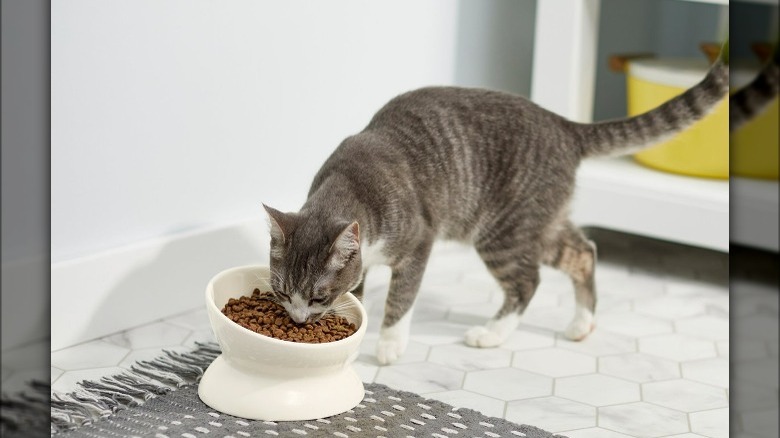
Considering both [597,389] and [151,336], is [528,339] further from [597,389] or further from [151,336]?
[151,336]

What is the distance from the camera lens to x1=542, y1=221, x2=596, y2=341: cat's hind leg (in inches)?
88.6

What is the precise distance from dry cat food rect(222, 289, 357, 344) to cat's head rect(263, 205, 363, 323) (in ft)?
0.08

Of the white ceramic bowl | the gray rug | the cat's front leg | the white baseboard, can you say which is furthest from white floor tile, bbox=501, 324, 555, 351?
the white baseboard

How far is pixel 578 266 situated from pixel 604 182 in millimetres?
535

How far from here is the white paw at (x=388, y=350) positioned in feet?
6.72

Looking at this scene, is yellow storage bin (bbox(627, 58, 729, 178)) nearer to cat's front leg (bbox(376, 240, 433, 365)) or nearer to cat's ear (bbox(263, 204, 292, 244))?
cat's front leg (bbox(376, 240, 433, 365))

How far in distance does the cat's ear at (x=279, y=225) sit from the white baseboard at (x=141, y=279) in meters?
0.50

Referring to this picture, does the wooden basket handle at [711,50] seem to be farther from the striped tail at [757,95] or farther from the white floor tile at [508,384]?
the striped tail at [757,95]

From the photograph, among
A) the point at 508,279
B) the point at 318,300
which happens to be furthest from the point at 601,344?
the point at 318,300

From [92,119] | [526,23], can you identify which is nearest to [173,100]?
[92,119]

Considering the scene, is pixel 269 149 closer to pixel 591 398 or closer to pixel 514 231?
pixel 514 231

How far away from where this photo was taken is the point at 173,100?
214 cm

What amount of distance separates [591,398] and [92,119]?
1169 mm

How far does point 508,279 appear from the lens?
86.1 inches
